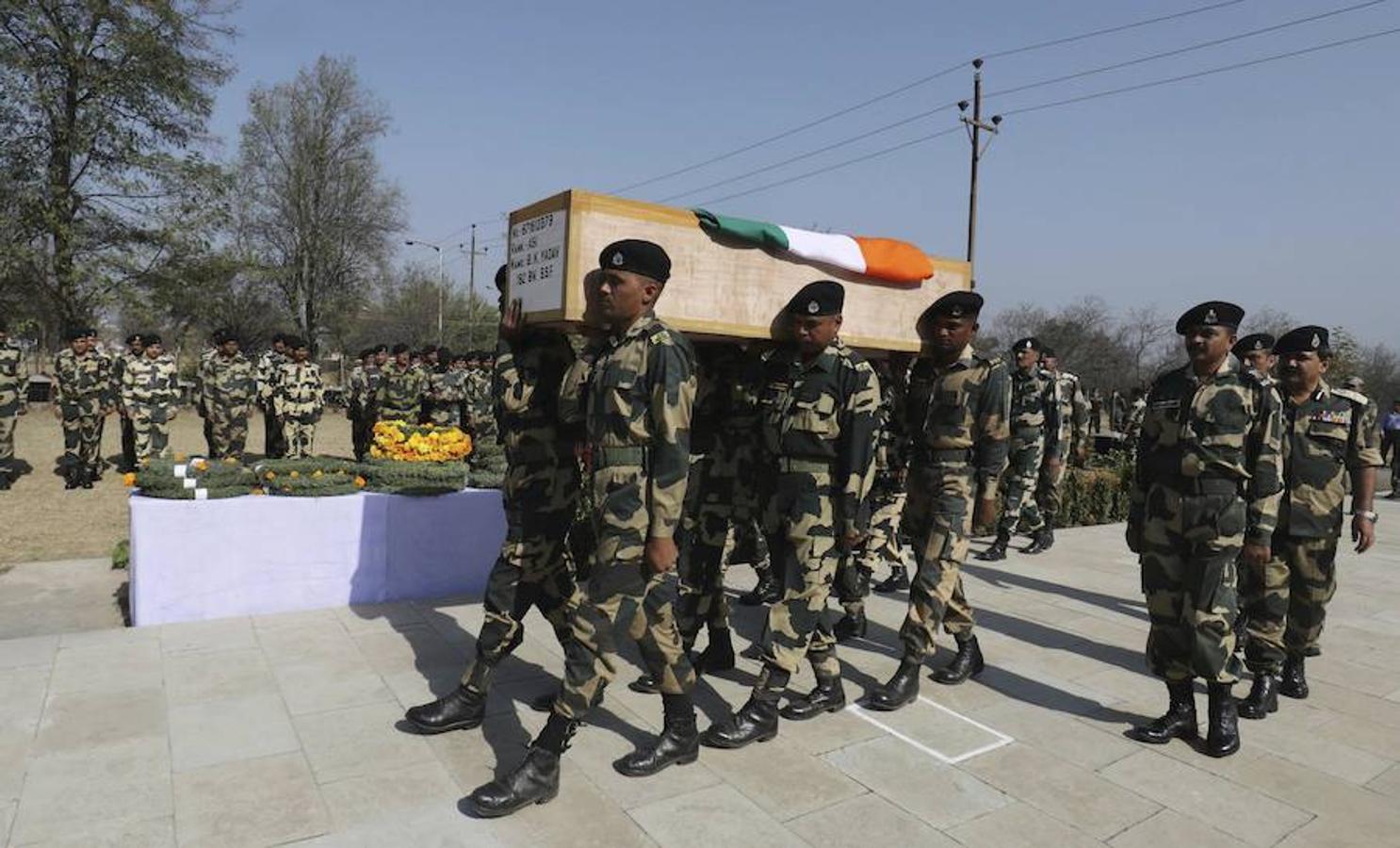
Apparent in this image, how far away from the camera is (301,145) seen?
2886 centimetres

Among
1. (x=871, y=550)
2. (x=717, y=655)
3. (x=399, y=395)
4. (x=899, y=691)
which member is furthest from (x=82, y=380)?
(x=899, y=691)

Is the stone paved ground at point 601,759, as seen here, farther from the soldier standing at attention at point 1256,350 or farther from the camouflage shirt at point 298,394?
the camouflage shirt at point 298,394

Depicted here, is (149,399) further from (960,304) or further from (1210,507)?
(1210,507)

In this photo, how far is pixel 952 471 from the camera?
4305 millimetres

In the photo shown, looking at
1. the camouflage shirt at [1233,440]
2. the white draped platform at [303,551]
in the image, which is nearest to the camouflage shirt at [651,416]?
the camouflage shirt at [1233,440]

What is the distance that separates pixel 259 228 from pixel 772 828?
3162cm

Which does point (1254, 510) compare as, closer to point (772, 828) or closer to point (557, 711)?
point (772, 828)

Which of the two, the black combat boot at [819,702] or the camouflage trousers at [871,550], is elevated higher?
the camouflage trousers at [871,550]

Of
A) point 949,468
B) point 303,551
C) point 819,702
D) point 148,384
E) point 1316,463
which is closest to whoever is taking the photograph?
point 819,702

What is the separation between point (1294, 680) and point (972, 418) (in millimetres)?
2456

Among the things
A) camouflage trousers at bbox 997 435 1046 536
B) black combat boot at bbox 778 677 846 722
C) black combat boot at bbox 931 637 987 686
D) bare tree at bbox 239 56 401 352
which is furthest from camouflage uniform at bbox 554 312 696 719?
bare tree at bbox 239 56 401 352

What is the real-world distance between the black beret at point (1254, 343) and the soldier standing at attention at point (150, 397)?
442 inches

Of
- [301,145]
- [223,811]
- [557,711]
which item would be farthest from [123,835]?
[301,145]

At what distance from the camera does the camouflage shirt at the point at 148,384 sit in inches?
405
